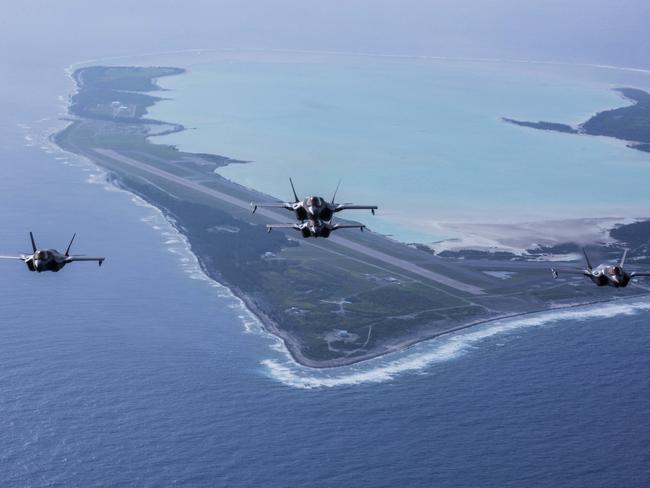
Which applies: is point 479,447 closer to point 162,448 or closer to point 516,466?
point 516,466

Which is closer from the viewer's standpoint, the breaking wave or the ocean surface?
the ocean surface

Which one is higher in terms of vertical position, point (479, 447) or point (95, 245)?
point (95, 245)

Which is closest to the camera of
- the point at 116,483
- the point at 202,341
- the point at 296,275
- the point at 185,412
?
the point at 116,483

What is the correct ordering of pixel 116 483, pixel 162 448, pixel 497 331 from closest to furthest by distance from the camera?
pixel 116 483 → pixel 162 448 → pixel 497 331

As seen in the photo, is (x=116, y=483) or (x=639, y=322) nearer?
(x=116, y=483)

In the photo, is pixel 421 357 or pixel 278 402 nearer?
pixel 278 402

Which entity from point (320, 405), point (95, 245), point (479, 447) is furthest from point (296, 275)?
point (479, 447)

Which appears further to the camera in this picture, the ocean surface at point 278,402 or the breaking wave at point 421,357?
the breaking wave at point 421,357
